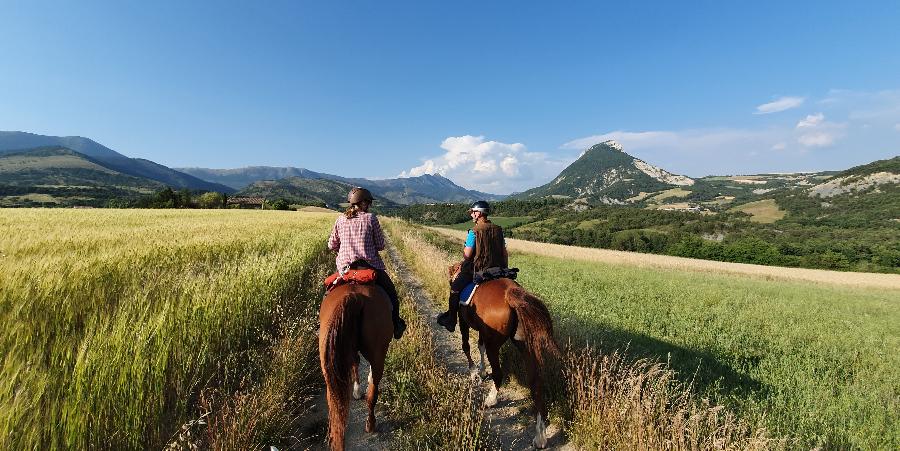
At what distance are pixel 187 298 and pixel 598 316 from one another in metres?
8.87

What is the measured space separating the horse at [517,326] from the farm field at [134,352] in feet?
8.79

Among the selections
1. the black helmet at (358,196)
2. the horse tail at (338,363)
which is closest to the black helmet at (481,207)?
the black helmet at (358,196)

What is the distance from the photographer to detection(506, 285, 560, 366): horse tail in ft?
14.7

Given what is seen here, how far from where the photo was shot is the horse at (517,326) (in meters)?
4.46

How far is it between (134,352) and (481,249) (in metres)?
4.40

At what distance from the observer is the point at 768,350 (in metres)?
7.81

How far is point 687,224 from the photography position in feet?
355

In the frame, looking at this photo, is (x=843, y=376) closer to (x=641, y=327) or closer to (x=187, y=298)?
(x=641, y=327)

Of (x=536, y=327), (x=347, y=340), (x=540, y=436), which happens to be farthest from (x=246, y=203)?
(x=540, y=436)

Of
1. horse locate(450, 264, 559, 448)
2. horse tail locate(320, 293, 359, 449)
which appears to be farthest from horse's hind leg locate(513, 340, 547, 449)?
horse tail locate(320, 293, 359, 449)

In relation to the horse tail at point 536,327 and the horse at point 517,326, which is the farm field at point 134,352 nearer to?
the horse at point 517,326

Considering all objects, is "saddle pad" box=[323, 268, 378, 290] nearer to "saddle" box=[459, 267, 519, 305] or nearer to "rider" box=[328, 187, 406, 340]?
"rider" box=[328, 187, 406, 340]

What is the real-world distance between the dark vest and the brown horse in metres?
1.86

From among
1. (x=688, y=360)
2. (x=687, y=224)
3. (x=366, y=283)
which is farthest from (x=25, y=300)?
(x=687, y=224)
